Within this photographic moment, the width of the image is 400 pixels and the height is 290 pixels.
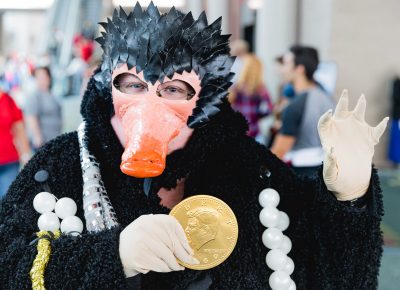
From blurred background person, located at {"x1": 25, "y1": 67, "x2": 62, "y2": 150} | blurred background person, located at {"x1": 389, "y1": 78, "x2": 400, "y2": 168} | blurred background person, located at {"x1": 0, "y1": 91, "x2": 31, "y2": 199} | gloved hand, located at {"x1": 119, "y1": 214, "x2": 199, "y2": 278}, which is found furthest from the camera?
blurred background person, located at {"x1": 389, "y1": 78, "x2": 400, "y2": 168}

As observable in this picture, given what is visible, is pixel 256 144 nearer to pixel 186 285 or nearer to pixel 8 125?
pixel 186 285

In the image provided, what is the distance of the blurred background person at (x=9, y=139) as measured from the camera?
10.7 ft

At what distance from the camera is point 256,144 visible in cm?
141

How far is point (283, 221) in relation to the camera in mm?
1354

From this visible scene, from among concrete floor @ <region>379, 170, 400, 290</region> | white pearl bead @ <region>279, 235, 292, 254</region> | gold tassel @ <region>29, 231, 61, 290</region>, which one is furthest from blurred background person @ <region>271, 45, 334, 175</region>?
gold tassel @ <region>29, 231, 61, 290</region>

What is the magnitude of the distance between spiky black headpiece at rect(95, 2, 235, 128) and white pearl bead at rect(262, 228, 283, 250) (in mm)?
322

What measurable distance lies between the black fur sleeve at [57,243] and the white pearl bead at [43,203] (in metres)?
0.03

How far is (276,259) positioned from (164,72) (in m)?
0.52

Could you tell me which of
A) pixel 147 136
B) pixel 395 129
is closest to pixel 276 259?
pixel 147 136

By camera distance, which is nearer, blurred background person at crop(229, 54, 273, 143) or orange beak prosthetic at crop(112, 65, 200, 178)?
orange beak prosthetic at crop(112, 65, 200, 178)

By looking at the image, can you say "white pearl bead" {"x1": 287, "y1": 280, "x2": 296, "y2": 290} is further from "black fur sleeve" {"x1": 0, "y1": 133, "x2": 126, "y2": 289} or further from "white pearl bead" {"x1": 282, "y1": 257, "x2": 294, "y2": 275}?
"black fur sleeve" {"x1": 0, "y1": 133, "x2": 126, "y2": 289}

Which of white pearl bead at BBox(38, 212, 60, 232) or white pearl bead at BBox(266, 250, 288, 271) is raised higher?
white pearl bead at BBox(38, 212, 60, 232)

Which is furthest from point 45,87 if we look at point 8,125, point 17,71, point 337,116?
point 17,71

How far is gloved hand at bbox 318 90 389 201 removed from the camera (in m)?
1.16
